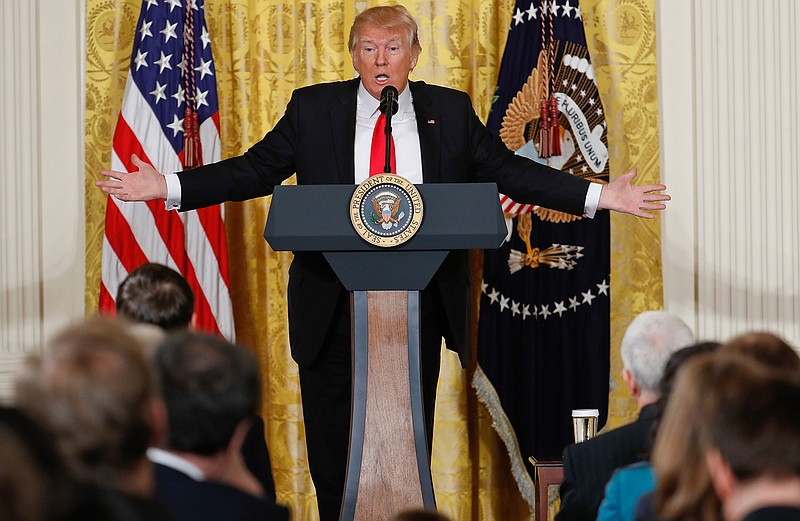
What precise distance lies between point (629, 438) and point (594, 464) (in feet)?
0.37

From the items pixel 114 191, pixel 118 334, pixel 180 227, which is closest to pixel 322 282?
pixel 114 191

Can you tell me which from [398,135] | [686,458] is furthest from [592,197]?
[686,458]

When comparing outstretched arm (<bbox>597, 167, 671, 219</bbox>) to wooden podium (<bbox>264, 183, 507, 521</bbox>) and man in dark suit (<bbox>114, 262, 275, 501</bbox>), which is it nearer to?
wooden podium (<bbox>264, 183, 507, 521</bbox>)

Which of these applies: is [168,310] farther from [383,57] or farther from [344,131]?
[383,57]

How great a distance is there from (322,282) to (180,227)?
5.35 ft

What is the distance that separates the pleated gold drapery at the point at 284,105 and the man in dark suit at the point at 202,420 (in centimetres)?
375

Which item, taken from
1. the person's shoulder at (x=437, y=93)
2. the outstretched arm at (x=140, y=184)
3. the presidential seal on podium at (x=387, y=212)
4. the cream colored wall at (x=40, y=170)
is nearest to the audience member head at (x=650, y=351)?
the presidential seal on podium at (x=387, y=212)

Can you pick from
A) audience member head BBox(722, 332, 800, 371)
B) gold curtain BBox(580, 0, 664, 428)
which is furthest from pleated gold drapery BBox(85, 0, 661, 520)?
audience member head BBox(722, 332, 800, 371)

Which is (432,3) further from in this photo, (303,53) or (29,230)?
(29,230)

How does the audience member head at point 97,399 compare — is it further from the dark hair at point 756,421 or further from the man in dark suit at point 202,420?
the dark hair at point 756,421

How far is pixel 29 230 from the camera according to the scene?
18.7 feet

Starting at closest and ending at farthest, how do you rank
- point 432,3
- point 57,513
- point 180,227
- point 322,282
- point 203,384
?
1. point 57,513
2. point 203,384
3. point 322,282
4. point 180,227
5. point 432,3

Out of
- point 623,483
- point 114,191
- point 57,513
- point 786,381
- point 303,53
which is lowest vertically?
point 623,483

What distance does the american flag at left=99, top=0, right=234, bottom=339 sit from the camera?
535 cm
